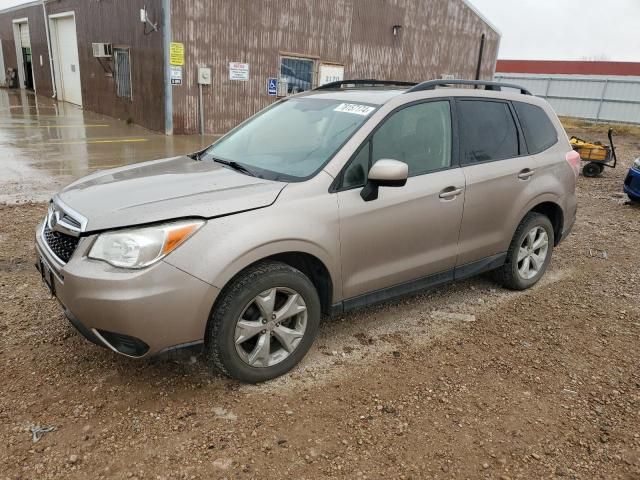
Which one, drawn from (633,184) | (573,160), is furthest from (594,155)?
(573,160)

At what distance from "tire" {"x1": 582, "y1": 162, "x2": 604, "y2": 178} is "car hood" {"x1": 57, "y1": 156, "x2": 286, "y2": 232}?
9631 millimetres

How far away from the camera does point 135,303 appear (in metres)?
2.54

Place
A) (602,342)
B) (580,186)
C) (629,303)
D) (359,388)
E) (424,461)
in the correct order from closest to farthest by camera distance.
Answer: (424,461), (359,388), (602,342), (629,303), (580,186)

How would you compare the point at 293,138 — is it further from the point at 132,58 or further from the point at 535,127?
Answer: the point at 132,58

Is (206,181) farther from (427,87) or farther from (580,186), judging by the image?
(580,186)

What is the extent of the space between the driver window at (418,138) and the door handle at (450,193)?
171mm

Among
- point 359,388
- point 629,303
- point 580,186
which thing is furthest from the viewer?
point 580,186

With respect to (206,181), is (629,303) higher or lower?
lower

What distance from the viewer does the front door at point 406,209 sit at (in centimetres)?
325

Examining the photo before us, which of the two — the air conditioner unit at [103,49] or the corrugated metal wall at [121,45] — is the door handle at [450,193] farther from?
the air conditioner unit at [103,49]

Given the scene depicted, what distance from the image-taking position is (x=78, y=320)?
8.87 ft

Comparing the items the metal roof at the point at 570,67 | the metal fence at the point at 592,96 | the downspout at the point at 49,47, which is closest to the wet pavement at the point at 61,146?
the downspout at the point at 49,47

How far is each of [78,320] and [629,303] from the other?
4397mm

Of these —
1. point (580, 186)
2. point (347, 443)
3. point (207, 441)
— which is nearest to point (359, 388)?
point (347, 443)
